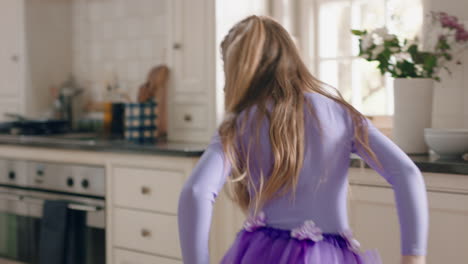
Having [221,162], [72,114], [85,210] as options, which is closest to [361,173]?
[221,162]

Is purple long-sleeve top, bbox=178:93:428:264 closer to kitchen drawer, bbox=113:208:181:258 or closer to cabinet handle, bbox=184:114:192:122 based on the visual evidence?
kitchen drawer, bbox=113:208:181:258

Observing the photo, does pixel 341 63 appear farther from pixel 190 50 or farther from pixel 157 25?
pixel 157 25

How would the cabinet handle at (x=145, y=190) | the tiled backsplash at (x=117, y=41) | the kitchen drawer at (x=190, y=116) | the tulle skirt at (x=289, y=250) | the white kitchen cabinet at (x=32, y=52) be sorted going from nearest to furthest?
the tulle skirt at (x=289, y=250) < the cabinet handle at (x=145, y=190) < the kitchen drawer at (x=190, y=116) < the tiled backsplash at (x=117, y=41) < the white kitchen cabinet at (x=32, y=52)

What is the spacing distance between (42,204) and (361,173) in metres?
1.64

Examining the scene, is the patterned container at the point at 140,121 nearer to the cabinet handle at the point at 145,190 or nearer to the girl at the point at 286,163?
the cabinet handle at the point at 145,190

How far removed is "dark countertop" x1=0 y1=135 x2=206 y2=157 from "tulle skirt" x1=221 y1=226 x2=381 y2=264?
1.06 meters

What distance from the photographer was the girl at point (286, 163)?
49.2 inches

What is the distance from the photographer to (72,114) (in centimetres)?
383

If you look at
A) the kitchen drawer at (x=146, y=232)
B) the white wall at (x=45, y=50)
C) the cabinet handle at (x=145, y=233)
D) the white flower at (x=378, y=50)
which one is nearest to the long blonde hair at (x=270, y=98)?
the white flower at (x=378, y=50)

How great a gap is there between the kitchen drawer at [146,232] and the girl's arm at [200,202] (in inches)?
52.4

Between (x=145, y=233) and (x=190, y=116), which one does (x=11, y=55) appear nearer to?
(x=190, y=116)

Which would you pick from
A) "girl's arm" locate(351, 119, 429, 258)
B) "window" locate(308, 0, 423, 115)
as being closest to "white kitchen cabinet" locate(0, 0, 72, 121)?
"window" locate(308, 0, 423, 115)

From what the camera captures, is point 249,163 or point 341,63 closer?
point 249,163

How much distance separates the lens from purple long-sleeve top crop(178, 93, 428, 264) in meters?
1.22
